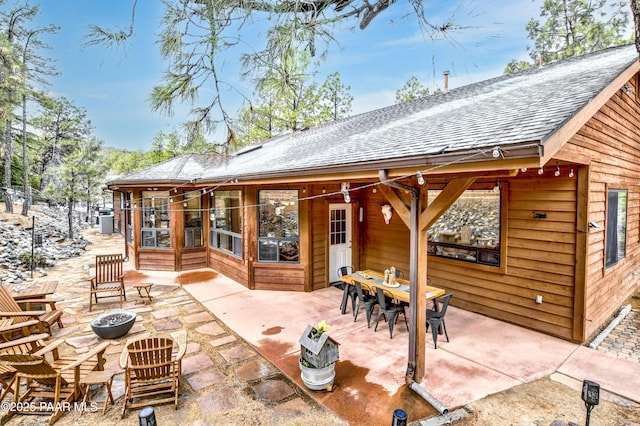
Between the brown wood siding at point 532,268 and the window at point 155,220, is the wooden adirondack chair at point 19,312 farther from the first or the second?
the brown wood siding at point 532,268

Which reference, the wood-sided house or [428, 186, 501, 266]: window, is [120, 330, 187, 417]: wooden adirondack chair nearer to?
the wood-sided house

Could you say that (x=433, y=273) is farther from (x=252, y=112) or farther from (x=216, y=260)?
(x=216, y=260)

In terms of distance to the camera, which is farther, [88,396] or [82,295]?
[82,295]

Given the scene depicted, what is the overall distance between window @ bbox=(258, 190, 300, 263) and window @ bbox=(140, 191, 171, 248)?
3578 mm

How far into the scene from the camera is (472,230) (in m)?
5.57

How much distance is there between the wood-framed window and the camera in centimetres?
524

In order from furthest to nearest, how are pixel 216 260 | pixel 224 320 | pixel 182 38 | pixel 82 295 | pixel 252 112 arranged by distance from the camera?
pixel 216 260, pixel 82 295, pixel 224 320, pixel 252 112, pixel 182 38

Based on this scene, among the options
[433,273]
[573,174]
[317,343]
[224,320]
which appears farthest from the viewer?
[433,273]

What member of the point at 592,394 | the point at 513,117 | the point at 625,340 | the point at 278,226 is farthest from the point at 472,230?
the point at 278,226

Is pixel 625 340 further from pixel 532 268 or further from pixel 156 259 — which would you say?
pixel 156 259

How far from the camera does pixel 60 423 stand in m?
2.86

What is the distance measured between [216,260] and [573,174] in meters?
8.09

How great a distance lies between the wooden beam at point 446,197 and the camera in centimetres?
308

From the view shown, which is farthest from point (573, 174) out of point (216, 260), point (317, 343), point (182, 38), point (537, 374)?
point (216, 260)
